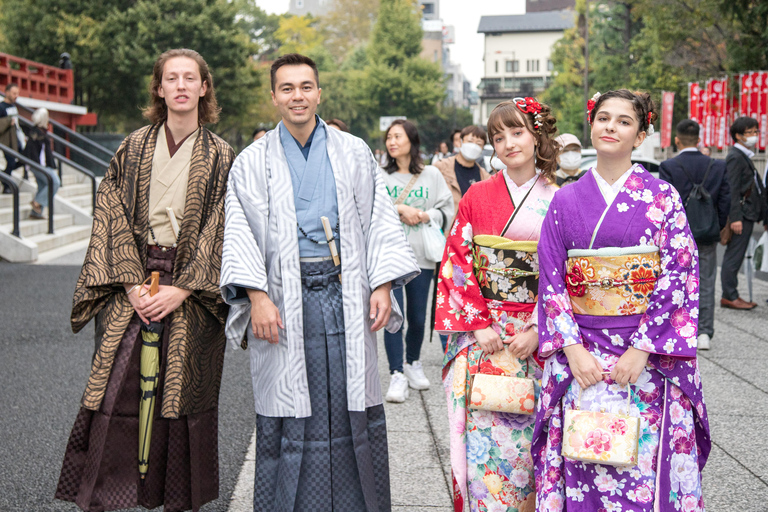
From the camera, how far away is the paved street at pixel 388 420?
337cm

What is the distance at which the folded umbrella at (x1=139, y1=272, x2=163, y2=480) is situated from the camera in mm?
2973

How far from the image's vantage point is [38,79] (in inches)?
814

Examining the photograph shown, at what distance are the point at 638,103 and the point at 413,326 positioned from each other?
2785mm

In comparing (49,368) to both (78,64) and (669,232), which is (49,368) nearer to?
(669,232)

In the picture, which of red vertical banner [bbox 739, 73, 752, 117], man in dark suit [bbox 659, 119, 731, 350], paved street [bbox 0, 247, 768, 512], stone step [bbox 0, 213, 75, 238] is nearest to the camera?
paved street [bbox 0, 247, 768, 512]

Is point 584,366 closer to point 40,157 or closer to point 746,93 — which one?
point 40,157

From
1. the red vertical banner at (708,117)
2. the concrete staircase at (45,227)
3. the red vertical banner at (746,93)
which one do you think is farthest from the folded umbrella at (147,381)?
the red vertical banner at (708,117)

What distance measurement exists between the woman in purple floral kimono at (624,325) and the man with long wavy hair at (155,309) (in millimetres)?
1369

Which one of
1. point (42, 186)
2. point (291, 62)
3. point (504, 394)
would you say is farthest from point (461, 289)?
point (42, 186)

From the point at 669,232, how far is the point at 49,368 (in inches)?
183

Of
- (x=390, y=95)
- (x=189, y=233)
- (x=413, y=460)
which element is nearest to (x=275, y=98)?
(x=189, y=233)

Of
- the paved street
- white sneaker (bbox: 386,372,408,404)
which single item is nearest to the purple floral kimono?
the paved street

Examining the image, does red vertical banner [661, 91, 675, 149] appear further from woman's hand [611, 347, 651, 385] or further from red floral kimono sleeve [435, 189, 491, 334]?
woman's hand [611, 347, 651, 385]

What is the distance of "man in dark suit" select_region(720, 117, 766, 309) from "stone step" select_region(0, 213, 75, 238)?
367 inches
